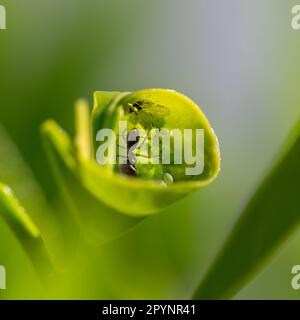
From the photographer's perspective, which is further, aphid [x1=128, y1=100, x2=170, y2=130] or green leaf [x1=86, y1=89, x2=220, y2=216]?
aphid [x1=128, y1=100, x2=170, y2=130]

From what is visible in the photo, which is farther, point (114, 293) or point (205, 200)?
point (205, 200)

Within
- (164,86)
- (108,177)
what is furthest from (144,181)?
(164,86)

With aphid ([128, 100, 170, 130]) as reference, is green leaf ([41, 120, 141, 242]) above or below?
below

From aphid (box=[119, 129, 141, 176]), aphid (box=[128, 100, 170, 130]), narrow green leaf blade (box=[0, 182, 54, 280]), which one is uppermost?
aphid (box=[128, 100, 170, 130])

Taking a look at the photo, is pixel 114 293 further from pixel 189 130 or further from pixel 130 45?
pixel 130 45
